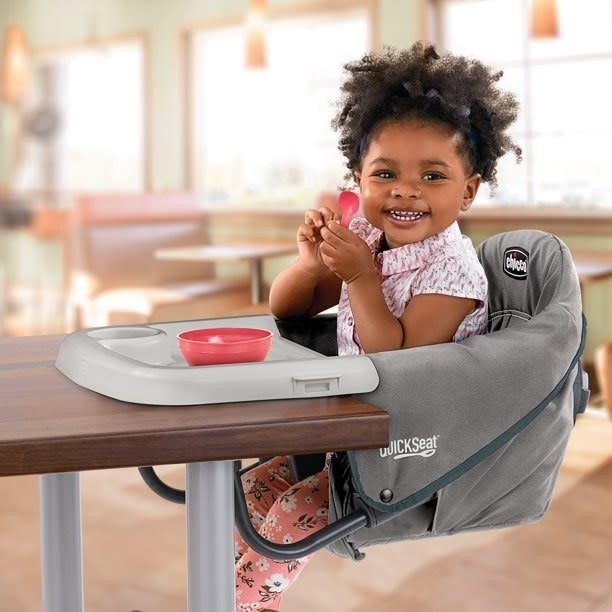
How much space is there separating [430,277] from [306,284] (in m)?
0.21

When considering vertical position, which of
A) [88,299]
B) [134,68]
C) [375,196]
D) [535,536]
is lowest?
[535,536]

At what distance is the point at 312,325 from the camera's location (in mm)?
1417

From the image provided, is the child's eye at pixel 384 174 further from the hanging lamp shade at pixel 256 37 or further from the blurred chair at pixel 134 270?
the hanging lamp shade at pixel 256 37

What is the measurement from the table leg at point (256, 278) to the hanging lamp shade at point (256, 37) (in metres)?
1.20

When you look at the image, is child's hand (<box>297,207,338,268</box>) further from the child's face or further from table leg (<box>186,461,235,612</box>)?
table leg (<box>186,461,235,612</box>)

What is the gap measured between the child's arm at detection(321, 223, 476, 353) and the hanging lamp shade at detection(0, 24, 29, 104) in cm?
568

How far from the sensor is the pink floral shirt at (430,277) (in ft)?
4.14

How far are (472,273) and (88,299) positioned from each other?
12.6ft

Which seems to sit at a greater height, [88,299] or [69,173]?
[69,173]

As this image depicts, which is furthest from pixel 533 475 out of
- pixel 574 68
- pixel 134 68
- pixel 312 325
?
pixel 134 68

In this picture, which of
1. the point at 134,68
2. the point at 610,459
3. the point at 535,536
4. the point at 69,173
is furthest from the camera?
the point at 69,173

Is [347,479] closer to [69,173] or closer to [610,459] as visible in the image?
[610,459]

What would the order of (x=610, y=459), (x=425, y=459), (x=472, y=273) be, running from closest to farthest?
1. (x=425, y=459)
2. (x=472, y=273)
3. (x=610, y=459)

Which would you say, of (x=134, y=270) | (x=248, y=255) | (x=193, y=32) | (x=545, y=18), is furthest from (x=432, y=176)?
(x=193, y=32)
